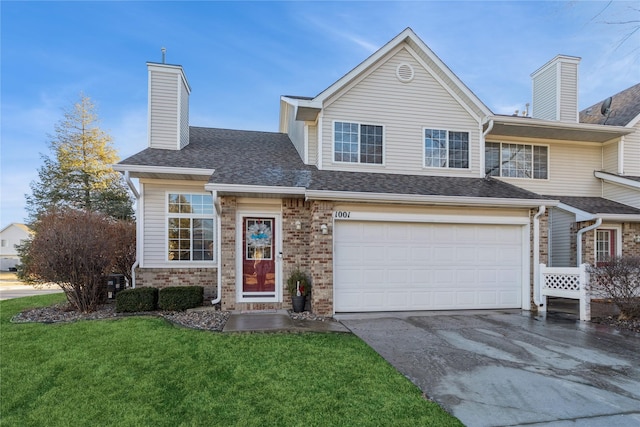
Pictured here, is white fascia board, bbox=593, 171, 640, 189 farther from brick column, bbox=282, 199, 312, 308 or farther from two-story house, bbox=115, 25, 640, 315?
brick column, bbox=282, 199, 312, 308

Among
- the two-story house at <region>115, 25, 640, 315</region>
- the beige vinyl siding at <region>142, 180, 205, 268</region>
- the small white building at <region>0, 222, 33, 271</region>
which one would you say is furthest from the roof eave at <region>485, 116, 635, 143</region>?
the small white building at <region>0, 222, 33, 271</region>

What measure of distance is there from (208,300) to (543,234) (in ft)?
30.6

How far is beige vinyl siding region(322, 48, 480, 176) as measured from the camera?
388 inches

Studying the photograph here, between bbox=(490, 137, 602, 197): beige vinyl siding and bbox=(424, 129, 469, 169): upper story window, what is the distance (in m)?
2.67

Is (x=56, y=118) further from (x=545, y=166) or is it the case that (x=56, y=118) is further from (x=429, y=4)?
(x=545, y=166)

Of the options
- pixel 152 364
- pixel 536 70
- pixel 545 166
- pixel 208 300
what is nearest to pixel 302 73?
pixel 536 70

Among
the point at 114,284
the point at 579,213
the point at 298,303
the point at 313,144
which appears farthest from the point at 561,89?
the point at 114,284

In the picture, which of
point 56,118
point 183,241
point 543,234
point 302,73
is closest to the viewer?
point 543,234

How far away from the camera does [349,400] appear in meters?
3.78

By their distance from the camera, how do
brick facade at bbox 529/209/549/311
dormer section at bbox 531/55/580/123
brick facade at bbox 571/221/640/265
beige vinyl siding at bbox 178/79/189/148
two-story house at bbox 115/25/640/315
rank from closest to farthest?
two-story house at bbox 115/25/640/315 < brick facade at bbox 529/209/549/311 < beige vinyl siding at bbox 178/79/189/148 < brick facade at bbox 571/221/640/265 < dormer section at bbox 531/55/580/123

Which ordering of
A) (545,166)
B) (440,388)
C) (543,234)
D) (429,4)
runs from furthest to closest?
(545,166) < (429,4) < (543,234) < (440,388)

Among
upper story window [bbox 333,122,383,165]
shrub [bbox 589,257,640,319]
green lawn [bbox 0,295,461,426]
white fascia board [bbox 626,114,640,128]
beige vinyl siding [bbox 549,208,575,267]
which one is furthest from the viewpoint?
white fascia board [bbox 626,114,640,128]

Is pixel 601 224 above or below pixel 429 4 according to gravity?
below

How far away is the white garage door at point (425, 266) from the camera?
846 centimetres
